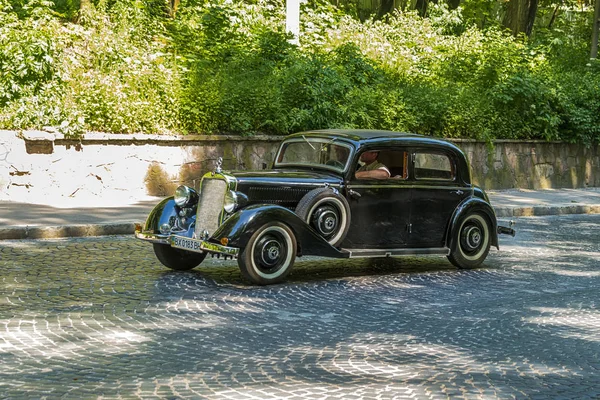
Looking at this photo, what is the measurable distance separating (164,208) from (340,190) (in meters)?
1.92

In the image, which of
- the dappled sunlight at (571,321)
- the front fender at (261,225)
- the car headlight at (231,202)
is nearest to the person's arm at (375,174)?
the front fender at (261,225)

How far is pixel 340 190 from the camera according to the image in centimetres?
1070

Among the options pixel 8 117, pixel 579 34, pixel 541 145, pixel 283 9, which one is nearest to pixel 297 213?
pixel 8 117

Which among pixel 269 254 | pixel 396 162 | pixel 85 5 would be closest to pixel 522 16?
pixel 85 5

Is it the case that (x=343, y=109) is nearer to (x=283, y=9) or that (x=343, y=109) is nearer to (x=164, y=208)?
(x=283, y=9)

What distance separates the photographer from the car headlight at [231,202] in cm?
1011

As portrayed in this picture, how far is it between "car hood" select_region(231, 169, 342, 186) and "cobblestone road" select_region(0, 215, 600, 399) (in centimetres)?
105

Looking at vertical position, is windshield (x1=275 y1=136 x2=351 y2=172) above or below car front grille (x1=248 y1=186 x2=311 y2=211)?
above

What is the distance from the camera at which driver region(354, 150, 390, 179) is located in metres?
11.0

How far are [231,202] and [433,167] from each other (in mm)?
2764

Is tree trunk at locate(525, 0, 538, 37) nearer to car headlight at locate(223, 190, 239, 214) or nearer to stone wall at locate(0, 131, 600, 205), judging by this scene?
stone wall at locate(0, 131, 600, 205)

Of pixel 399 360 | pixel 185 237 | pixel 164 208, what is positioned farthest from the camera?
pixel 164 208

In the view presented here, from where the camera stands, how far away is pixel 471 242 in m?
11.8

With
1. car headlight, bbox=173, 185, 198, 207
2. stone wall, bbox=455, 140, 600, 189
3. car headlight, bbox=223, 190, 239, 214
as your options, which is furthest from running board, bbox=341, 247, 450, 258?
stone wall, bbox=455, 140, 600, 189
